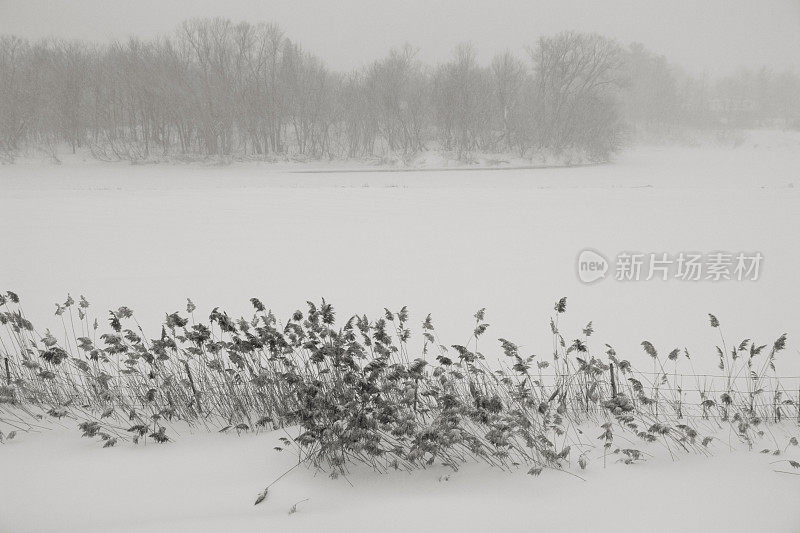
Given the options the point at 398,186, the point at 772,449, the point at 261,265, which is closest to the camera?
the point at 772,449

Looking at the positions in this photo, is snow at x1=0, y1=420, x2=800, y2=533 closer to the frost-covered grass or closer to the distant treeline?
the frost-covered grass

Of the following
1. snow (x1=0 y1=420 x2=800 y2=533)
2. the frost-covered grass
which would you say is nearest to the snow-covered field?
snow (x1=0 y1=420 x2=800 y2=533)

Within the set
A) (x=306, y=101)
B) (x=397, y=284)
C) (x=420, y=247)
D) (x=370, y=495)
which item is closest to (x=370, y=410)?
(x=370, y=495)

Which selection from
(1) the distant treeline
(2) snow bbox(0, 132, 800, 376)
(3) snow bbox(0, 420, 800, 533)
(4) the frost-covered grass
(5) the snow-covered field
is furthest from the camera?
(1) the distant treeline

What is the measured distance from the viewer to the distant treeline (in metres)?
25.9

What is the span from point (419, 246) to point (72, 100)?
24.7 metres

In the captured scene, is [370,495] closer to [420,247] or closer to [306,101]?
[420,247]

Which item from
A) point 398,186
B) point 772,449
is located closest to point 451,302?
point 772,449

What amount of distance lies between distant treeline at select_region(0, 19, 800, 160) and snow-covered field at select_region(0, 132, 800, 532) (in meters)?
2.92

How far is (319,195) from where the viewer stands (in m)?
20.3

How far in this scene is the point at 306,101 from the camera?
A: 99.7 ft

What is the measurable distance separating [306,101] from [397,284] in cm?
2399

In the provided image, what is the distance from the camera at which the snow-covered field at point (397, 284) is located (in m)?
2.74

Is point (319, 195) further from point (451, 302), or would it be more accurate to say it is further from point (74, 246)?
point (451, 302)
